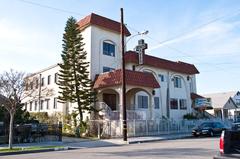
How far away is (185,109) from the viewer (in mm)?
42312

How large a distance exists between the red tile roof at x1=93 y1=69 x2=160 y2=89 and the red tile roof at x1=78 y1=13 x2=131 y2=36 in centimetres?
581

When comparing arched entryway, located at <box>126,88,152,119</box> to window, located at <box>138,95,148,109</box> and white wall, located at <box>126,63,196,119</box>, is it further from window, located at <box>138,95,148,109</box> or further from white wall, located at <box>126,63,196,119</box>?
white wall, located at <box>126,63,196,119</box>

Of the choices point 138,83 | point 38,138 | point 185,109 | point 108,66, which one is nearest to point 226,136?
point 38,138

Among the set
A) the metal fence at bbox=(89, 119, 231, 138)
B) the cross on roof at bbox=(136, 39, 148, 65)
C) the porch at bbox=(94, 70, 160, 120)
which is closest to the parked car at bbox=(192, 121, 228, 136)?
the metal fence at bbox=(89, 119, 231, 138)

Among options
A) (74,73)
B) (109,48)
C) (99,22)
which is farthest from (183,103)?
(74,73)

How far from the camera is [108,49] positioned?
111ft

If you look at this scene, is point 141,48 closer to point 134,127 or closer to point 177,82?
point 134,127

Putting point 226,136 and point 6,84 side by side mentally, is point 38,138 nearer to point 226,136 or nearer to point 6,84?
point 6,84

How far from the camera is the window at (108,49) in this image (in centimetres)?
3341

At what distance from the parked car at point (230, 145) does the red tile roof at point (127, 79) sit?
2076cm

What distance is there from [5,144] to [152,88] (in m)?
15.3

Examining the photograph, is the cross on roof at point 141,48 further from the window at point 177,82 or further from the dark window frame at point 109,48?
the window at point 177,82

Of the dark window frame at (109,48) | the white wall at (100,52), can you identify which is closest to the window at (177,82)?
the white wall at (100,52)

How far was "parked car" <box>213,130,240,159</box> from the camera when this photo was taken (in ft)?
22.8
